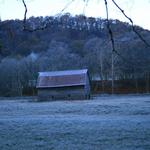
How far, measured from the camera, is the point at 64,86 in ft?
198

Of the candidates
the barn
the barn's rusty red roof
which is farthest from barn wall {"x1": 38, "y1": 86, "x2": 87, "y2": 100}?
the barn's rusty red roof

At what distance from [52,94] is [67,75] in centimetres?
371

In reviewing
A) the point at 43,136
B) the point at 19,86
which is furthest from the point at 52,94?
the point at 43,136

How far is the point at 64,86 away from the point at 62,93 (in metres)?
1.04

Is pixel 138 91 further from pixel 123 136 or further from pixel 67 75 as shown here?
pixel 123 136

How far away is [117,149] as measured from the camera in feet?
38.6

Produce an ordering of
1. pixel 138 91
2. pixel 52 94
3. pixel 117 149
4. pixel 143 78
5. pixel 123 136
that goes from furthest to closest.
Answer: pixel 143 78 < pixel 138 91 < pixel 52 94 < pixel 123 136 < pixel 117 149

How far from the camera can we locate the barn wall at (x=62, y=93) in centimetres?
5988

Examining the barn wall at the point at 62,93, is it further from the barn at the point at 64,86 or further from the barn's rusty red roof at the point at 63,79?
the barn's rusty red roof at the point at 63,79

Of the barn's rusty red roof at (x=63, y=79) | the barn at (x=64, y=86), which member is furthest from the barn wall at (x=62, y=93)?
the barn's rusty red roof at (x=63, y=79)

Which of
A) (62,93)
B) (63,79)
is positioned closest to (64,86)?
(62,93)

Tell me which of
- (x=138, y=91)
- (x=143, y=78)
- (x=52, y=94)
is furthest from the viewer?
(x=143, y=78)

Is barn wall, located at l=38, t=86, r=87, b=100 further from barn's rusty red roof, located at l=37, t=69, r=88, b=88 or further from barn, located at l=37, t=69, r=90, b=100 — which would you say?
barn's rusty red roof, located at l=37, t=69, r=88, b=88

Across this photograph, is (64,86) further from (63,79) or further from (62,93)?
(63,79)
